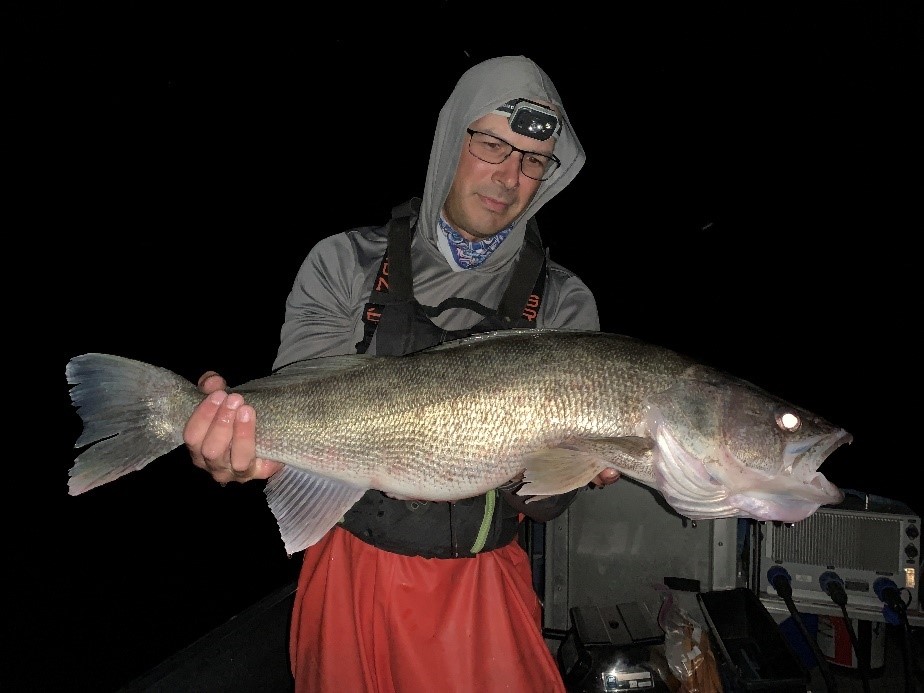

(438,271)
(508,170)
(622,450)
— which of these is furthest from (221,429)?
(508,170)

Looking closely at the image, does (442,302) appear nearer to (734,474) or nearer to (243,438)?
(243,438)

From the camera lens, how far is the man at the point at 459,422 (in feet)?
7.26

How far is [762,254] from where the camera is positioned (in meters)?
35.2

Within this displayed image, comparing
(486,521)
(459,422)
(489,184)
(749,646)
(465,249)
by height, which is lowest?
(749,646)

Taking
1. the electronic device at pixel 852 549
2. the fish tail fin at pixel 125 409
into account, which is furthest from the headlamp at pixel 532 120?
the electronic device at pixel 852 549

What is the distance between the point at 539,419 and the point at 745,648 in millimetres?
2148

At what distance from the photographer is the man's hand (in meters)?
2.06

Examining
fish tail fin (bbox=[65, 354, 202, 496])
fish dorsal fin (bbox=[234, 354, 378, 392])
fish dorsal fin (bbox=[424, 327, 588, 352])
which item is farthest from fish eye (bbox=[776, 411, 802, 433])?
fish tail fin (bbox=[65, 354, 202, 496])

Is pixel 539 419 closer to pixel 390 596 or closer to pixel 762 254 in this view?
pixel 390 596

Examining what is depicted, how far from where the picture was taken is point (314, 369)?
2236 millimetres

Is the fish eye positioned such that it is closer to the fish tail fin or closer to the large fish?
the large fish

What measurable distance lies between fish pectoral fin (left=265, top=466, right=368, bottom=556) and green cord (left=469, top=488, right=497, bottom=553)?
538mm

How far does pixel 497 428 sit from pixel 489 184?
1.22 meters

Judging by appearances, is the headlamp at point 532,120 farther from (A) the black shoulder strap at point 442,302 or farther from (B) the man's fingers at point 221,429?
(B) the man's fingers at point 221,429
